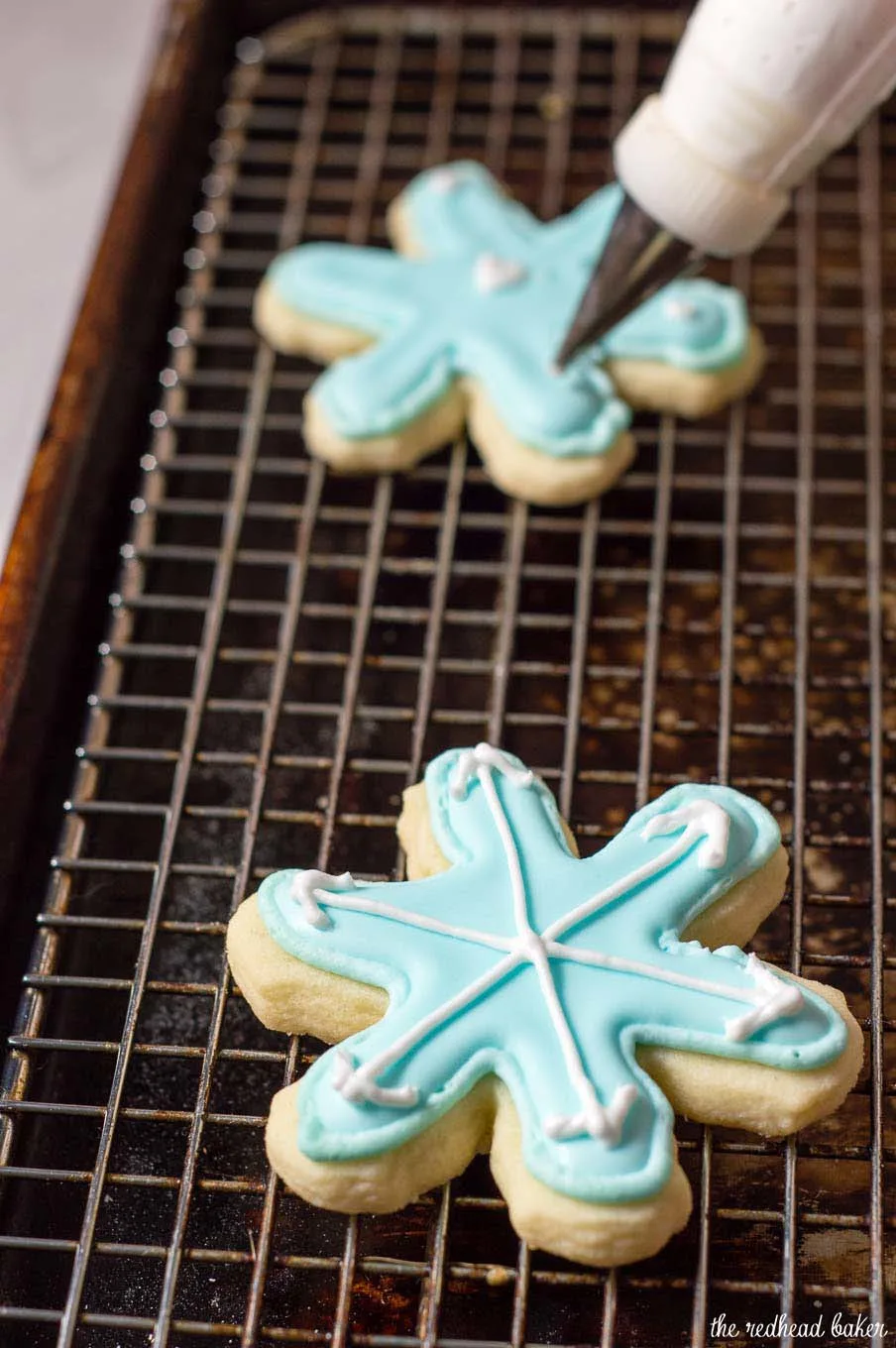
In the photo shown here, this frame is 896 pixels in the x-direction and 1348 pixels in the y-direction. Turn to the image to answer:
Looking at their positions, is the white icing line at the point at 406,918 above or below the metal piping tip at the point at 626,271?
below

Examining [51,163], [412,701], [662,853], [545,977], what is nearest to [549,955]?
[545,977]

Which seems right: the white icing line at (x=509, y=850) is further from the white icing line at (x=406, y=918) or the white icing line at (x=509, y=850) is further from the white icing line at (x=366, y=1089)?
the white icing line at (x=366, y=1089)

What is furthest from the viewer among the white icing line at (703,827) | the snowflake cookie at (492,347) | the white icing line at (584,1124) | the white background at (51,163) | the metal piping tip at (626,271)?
the white background at (51,163)

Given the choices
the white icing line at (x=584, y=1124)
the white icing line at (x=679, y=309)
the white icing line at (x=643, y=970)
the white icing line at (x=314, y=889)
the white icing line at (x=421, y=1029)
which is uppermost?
the white icing line at (x=679, y=309)

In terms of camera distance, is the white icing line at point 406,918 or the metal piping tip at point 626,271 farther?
the metal piping tip at point 626,271

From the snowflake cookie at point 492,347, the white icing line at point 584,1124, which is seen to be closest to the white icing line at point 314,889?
the white icing line at point 584,1124

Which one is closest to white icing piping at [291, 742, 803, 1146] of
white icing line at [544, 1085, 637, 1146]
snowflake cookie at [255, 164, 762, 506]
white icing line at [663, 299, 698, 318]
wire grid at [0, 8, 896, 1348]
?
white icing line at [544, 1085, 637, 1146]
